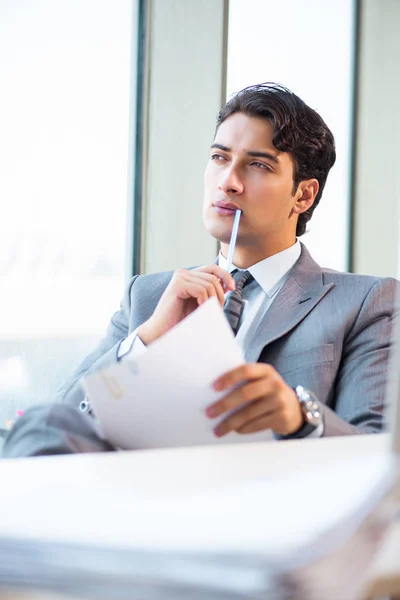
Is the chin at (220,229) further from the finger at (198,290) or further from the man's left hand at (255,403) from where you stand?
the man's left hand at (255,403)

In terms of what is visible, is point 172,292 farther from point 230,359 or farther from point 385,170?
point 385,170

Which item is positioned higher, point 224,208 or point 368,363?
point 224,208

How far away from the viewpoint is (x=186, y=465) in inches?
20.8

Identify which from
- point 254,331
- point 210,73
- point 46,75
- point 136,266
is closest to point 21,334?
point 136,266

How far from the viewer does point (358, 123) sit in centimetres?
374

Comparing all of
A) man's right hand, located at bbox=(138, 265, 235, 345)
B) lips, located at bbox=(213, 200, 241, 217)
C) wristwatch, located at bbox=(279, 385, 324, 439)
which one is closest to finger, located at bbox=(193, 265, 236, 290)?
man's right hand, located at bbox=(138, 265, 235, 345)

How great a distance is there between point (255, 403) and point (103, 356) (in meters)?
0.70

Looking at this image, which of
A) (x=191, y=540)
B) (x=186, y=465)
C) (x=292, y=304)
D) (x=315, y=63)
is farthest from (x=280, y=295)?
(x=315, y=63)

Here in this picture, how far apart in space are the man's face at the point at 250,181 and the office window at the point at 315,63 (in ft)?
4.22

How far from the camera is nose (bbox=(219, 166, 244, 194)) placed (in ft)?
5.42

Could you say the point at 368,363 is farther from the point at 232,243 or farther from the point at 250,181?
the point at 250,181

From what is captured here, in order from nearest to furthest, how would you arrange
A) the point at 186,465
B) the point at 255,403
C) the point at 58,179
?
1. the point at 186,465
2. the point at 255,403
3. the point at 58,179

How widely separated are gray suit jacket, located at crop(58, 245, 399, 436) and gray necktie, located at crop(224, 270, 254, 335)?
0.23 feet

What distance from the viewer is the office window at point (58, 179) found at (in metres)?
2.22
